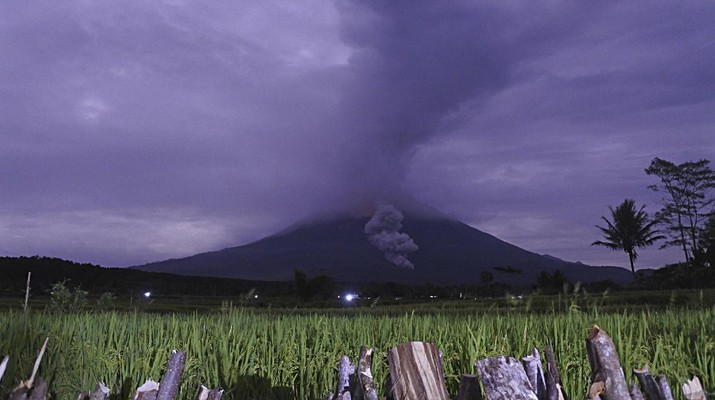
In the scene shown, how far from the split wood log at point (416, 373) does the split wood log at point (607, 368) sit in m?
0.80

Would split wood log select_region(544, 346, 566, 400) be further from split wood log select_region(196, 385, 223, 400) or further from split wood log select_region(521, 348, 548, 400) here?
split wood log select_region(196, 385, 223, 400)

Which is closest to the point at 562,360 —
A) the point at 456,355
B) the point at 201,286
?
the point at 456,355

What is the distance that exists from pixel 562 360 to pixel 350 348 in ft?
7.63

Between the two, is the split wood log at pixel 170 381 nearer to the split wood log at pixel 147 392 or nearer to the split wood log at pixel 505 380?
the split wood log at pixel 147 392

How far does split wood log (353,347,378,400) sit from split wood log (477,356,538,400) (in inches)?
26.8

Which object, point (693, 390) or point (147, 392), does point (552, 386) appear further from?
point (147, 392)

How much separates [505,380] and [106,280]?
177 ft

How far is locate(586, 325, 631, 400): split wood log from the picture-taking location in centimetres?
Answer: 265

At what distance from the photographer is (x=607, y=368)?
8.72ft

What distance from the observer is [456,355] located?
580cm

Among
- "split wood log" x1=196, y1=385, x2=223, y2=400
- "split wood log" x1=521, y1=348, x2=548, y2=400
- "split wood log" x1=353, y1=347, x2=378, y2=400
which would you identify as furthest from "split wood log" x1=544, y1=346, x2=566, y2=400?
"split wood log" x1=196, y1=385, x2=223, y2=400

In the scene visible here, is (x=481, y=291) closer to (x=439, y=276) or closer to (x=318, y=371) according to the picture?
(x=318, y=371)

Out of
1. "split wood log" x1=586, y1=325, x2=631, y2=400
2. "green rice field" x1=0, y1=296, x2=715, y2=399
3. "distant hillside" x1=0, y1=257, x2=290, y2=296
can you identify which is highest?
"distant hillside" x1=0, y1=257, x2=290, y2=296

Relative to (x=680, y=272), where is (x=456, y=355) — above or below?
below
